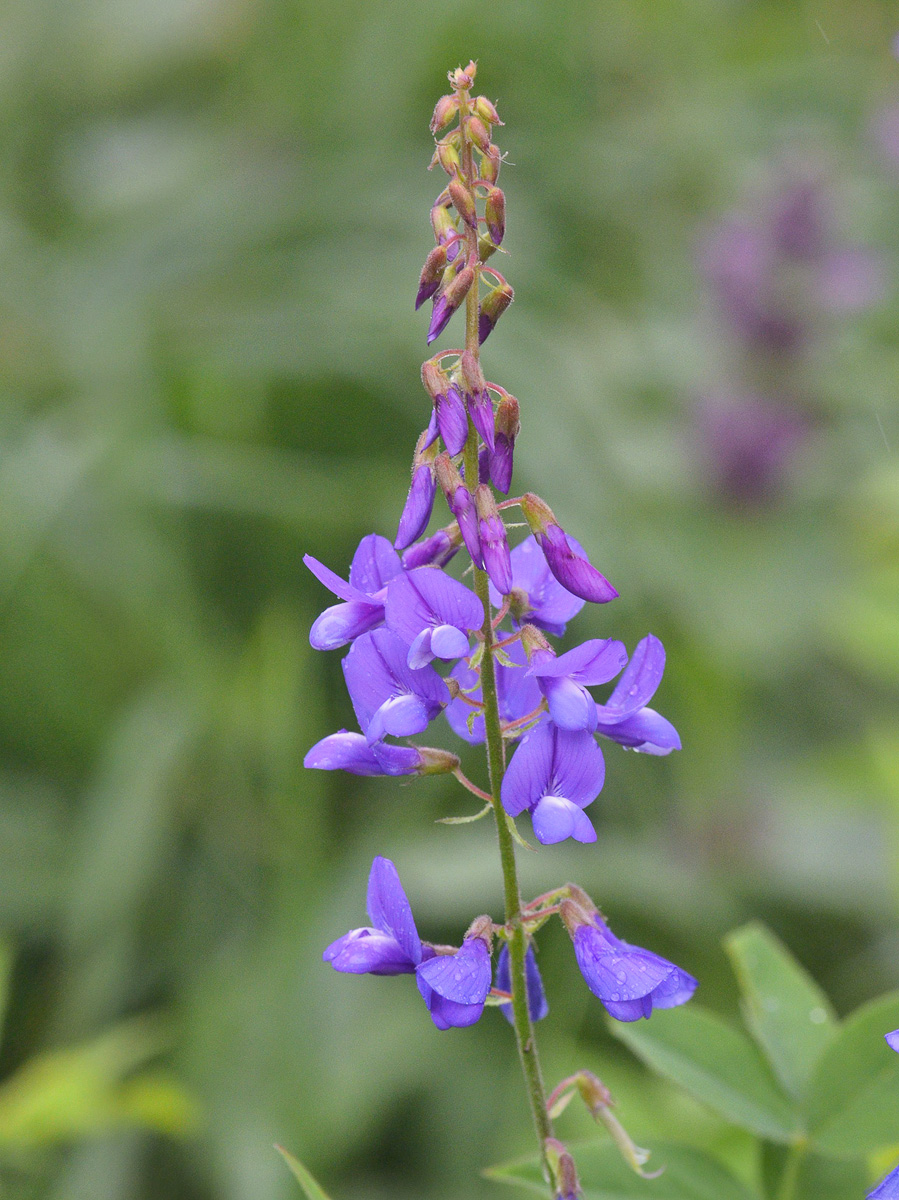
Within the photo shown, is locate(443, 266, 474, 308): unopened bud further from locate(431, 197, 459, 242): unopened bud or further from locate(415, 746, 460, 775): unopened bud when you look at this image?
locate(415, 746, 460, 775): unopened bud

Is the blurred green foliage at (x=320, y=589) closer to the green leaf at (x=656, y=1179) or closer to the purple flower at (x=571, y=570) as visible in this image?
the green leaf at (x=656, y=1179)

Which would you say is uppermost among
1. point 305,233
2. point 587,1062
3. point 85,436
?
point 305,233

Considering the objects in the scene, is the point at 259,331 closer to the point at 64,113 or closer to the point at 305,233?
the point at 305,233

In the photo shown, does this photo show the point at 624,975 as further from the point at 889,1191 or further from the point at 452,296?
the point at 452,296

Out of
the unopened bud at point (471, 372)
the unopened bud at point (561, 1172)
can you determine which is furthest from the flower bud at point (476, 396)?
the unopened bud at point (561, 1172)

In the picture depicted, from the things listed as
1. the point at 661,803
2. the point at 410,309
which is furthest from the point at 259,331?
the point at 661,803

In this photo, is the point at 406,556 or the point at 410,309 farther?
the point at 410,309

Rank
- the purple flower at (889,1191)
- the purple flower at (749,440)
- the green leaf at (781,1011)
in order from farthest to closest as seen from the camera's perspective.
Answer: the purple flower at (749,440), the green leaf at (781,1011), the purple flower at (889,1191)
